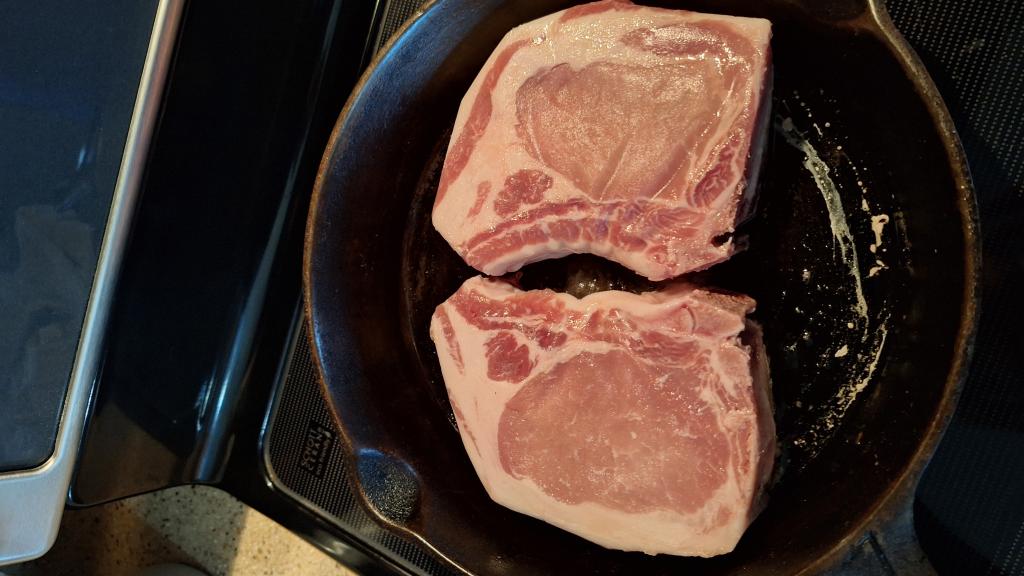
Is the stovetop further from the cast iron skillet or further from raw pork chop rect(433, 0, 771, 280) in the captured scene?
raw pork chop rect(433, 0, 771, 280)

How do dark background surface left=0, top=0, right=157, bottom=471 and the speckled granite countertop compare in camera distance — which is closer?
dark background surface left=0, top=0, right=157, bottom=471

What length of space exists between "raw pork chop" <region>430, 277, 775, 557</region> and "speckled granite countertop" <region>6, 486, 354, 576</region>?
76 cm

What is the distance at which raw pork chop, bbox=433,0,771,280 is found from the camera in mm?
1301

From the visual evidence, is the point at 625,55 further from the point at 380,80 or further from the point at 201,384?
the point at 201,384

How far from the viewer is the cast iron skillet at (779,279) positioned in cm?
127

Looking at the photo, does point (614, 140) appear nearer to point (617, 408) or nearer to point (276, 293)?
point (617, 408)

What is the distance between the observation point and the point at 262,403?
74.2 inches

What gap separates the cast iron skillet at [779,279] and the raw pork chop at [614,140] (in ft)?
0.44

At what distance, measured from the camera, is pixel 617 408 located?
1.39 meters

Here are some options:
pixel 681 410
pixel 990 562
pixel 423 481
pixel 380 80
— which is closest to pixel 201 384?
pixel 423 481

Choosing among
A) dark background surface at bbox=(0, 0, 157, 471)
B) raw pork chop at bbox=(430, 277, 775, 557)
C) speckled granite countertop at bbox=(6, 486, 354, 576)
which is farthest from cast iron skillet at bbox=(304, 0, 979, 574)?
speckled granite countertop at bbox=(6, 486, 354, 576)

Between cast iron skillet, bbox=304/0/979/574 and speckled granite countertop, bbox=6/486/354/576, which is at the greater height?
cast iron skillet, bbox=304/0/979/574

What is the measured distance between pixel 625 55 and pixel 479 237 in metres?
0.45

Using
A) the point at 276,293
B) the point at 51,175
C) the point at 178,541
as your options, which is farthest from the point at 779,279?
the point at 178,541
